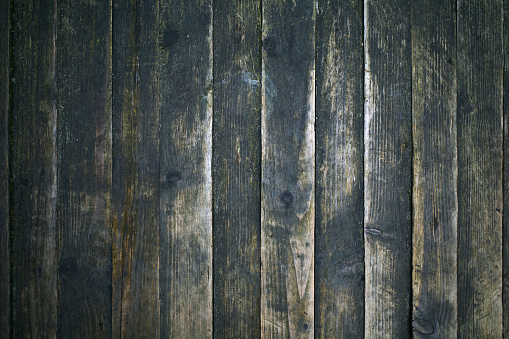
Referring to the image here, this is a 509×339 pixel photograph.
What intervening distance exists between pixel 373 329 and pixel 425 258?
0.79 feet

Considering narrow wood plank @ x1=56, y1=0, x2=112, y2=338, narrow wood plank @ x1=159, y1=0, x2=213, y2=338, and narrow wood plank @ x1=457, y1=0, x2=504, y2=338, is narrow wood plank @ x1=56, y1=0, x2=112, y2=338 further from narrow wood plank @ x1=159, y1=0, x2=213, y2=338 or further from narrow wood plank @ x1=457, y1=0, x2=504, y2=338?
narrow wood plank @ x1=457, y1=0, x2=504, y2=338

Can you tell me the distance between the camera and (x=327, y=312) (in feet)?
2.83

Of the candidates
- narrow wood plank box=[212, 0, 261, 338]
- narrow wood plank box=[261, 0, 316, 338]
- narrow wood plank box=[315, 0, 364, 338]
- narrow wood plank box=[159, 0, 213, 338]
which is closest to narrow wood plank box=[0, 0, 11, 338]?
narrow wood plank box=[159, 0, 213, 338]

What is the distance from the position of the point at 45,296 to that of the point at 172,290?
367 millimetres

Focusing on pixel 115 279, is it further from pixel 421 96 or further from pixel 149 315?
pixel 421 96

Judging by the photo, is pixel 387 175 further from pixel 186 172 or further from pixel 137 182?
pixel 137 182

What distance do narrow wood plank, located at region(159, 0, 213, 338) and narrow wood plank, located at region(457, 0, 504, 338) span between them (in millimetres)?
704

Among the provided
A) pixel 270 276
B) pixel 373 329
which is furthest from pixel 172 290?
pixel 373 329

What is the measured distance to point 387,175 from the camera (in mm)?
857

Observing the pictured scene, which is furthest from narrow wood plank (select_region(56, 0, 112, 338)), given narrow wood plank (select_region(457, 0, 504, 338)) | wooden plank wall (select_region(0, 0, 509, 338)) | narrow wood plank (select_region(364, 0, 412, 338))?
narrow wood plank (select_region(457, 0, 504, 338))

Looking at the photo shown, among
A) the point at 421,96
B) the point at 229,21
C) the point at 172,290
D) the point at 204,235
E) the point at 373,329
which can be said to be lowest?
the point at 373,329

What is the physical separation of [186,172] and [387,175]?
553mm

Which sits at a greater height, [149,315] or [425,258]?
[425,258]

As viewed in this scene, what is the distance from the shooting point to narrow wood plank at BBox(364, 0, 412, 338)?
0.86m
